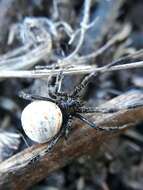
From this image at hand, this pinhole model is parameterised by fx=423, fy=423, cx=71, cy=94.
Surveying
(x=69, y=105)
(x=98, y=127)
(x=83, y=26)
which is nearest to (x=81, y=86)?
(x=69, y=105)

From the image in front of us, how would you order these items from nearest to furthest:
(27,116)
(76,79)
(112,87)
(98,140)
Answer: (27,116) < (98,140) < (76,79) < (112,87)

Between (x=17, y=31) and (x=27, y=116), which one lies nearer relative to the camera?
(x=27, y=116)

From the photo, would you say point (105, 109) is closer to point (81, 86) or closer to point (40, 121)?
point (81, 86)

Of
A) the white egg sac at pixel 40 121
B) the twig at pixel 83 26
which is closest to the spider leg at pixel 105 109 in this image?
the white egg sac at pixel 40 121

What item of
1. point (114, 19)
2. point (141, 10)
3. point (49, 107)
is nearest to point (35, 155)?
point (49, 107)

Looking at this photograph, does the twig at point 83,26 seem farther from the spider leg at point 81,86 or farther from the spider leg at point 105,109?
the spider leg at point 105,109

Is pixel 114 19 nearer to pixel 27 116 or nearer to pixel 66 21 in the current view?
pixel 66 21
